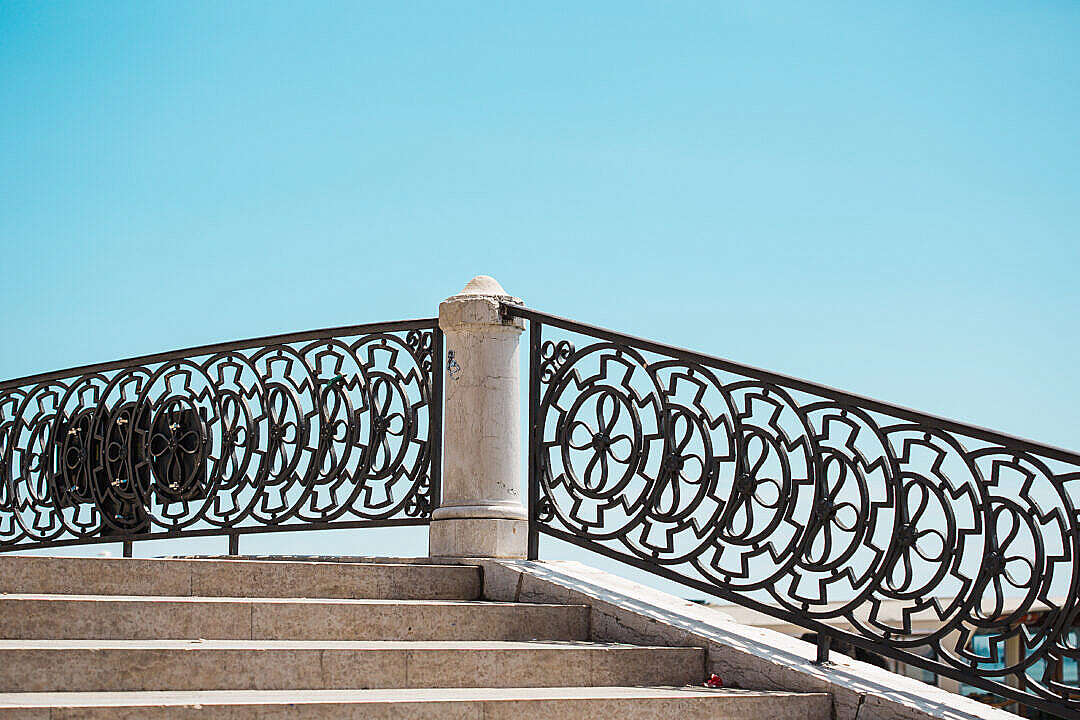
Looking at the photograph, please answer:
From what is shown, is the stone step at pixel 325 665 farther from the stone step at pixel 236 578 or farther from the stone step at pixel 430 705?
the stone step at pixel 236 578

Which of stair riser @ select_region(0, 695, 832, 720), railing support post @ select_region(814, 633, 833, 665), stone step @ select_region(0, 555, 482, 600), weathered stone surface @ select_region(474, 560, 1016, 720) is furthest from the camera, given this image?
stone step @ select_region(0, 555, 482, 600)

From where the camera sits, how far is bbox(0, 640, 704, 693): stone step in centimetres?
505

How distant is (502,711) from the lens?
511 centimetres

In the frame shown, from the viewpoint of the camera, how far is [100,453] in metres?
9.37

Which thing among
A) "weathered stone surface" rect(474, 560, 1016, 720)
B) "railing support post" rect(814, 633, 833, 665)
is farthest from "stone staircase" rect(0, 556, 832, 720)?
"railing support post" rect(814, 633, 833, 665)

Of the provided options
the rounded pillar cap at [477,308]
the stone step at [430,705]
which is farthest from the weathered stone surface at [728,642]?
the rounded pillar cap at [477,308]

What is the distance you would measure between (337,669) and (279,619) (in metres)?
0.62

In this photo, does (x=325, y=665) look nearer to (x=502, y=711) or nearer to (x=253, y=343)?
(x=502, y=711)

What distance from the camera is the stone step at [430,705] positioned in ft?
15.0

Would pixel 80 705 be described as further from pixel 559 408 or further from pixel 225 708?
pixel 559 408

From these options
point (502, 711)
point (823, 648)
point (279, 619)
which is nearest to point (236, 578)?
point (279, 619)

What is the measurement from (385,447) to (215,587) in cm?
168

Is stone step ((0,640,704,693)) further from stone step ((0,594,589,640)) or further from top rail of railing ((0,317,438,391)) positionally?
top rail of railing ((0,317,438,391))

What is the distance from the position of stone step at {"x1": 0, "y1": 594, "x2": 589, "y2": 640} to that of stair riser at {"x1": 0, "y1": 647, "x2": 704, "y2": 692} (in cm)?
56
